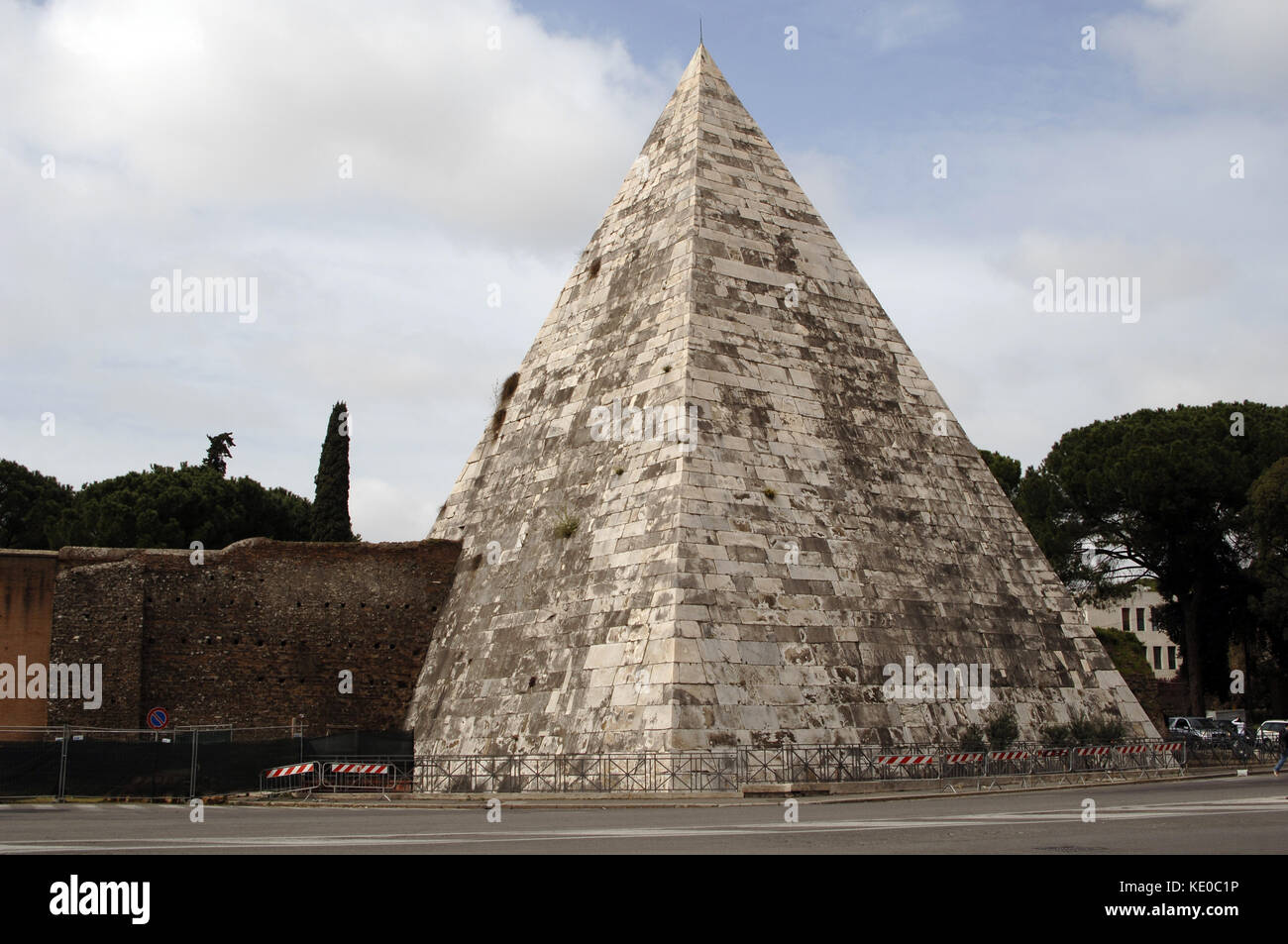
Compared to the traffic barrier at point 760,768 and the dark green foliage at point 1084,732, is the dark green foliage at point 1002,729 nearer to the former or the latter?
the traffic barrier at point 760,768

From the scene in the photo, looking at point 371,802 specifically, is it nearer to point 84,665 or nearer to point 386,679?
point 386,679

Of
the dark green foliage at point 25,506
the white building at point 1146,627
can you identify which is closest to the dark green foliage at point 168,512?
the dark green foliage at point 25,506

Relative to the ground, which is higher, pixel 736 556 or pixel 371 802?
pixel 736 556

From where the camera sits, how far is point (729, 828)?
9.28m

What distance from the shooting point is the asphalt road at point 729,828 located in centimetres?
722

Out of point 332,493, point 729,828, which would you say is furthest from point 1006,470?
point 729,828

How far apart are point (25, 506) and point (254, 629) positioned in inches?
1150

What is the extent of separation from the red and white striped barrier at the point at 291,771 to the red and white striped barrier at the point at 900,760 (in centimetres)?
724

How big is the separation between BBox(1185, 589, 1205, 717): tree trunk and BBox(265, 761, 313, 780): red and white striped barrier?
2841 centimetres

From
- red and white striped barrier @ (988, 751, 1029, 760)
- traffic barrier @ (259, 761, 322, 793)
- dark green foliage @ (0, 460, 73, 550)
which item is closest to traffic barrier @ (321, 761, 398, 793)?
traffic barrier @ (259, 761, 322, 793)

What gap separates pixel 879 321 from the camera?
20.4 meters

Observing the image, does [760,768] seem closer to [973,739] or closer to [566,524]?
[973,739]

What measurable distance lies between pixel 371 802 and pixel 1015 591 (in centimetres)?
974
